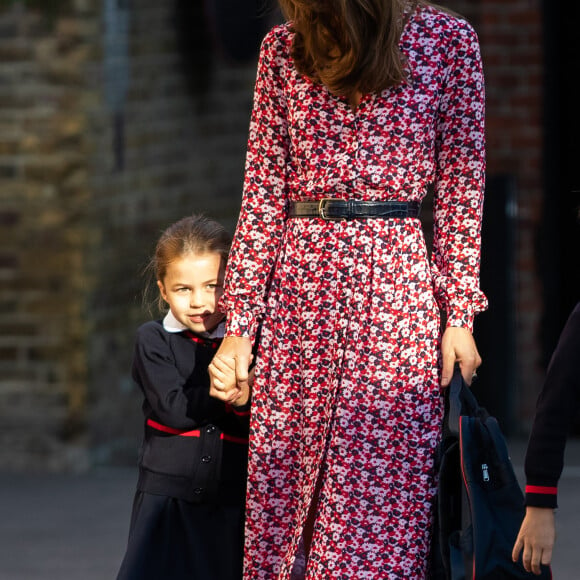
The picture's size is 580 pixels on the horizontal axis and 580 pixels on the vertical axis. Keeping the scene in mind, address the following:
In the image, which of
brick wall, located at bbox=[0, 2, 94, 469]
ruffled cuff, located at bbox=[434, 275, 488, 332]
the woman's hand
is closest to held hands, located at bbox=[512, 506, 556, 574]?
the woman's hand

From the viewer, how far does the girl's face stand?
407 centimetres

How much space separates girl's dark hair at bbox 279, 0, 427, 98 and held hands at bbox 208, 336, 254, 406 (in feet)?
2.12

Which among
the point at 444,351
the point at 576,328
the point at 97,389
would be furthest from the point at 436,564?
the point at 97,389

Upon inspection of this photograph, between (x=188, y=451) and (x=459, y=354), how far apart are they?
90cm

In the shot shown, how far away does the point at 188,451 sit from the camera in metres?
Result: 4.07

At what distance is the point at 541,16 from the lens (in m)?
7.86

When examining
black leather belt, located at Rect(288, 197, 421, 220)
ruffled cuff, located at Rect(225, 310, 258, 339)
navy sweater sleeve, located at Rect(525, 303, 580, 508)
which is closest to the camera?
navy sweater sleeve, located at Rect(525, 303, 580, 508)

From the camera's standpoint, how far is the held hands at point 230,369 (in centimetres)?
369

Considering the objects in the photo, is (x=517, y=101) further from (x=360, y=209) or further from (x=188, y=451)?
(x=360, y=209)

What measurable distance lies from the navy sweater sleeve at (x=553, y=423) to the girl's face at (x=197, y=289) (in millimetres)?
1097

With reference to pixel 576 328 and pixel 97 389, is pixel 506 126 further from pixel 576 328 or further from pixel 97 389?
pixel 576 328

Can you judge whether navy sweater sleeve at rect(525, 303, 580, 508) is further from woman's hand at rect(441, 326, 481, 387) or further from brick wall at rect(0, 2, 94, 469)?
brick wall at rect(0, 2, 94, 469)

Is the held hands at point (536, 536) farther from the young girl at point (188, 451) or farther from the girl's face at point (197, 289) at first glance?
the girl's face at point (197, 289)

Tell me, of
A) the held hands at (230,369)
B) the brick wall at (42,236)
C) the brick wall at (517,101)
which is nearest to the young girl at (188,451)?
the held hands at (230,369)
